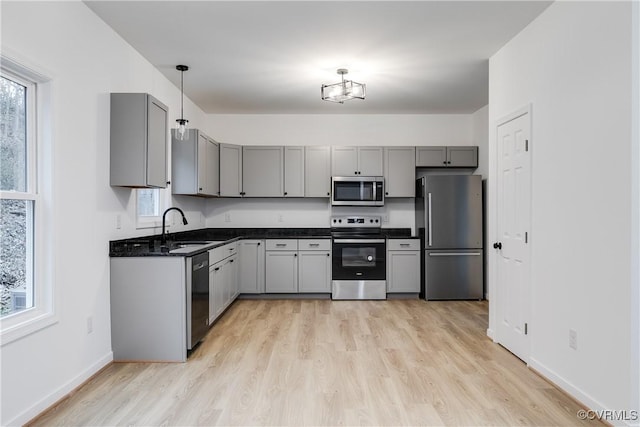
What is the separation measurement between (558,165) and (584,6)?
0.95m

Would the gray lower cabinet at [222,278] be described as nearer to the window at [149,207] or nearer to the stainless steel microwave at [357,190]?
the window at [149,207]

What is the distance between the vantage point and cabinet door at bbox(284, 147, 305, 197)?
5445 mm

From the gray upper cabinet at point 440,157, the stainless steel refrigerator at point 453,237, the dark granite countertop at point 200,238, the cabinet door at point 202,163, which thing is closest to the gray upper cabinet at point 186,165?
the cabinet door at point 202,163

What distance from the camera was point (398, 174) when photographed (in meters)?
5.44

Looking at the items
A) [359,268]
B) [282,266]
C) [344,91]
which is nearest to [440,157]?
[359,268]

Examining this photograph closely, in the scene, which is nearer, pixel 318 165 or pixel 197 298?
pixel 197 298

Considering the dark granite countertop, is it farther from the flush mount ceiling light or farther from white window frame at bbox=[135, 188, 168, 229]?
the flush mount ceiling light

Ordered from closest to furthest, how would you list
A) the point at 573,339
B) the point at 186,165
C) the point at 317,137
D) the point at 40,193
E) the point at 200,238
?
the point at 40,193
the point at 573,339
the point at 186,165
the point at 200,238
the point at 317,137

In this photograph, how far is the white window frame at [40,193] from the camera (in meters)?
2.29

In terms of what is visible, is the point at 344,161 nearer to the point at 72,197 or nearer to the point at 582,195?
the point at 582,195

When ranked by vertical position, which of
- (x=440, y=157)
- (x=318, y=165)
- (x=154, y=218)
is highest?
(x=440, y=157)

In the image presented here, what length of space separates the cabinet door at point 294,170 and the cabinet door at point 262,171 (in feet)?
0.23

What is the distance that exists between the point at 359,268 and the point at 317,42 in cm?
288

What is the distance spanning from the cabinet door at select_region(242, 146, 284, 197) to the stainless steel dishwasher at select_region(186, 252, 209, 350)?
202 centimetres
